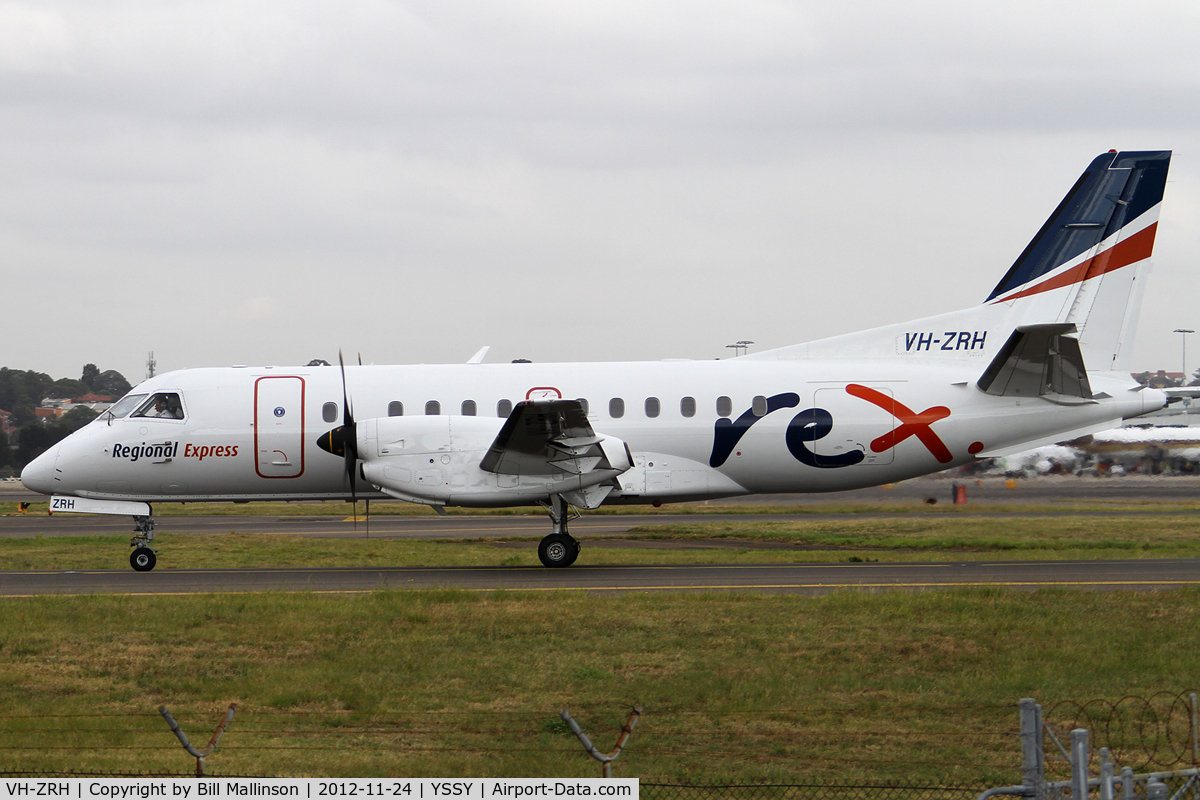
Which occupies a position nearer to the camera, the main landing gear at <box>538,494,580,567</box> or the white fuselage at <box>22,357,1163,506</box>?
the main landing gear at <box>538,494,580,567</box>

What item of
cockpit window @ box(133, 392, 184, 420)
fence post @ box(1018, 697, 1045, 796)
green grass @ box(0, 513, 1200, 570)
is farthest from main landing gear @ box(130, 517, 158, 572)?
fence post @ box(1018, 697, 1045, 796)

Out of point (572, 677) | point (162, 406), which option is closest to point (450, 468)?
point (162, 406)

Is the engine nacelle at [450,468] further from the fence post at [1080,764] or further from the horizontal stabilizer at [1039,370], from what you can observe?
the fence post at [1080,764]

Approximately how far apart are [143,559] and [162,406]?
2.87 m

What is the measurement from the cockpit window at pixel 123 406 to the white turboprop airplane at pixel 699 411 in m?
0.04

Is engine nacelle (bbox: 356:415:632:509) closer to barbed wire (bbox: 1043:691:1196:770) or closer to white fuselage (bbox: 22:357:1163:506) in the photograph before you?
white fuselage (bbox: 22:357:1163:506)

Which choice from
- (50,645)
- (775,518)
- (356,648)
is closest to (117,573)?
(50,645)

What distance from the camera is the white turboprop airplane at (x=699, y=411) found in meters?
21.0

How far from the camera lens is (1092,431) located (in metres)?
21.5

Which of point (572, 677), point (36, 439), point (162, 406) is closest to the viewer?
point (572, 677)

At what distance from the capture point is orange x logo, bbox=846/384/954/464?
21.4 m

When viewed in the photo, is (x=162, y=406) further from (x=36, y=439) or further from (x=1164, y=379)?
(x=1164, y=379)

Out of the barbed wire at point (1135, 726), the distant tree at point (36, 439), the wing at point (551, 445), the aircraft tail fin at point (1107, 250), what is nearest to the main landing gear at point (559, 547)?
the wing at point (551, 445)

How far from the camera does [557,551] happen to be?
69.7 ft
